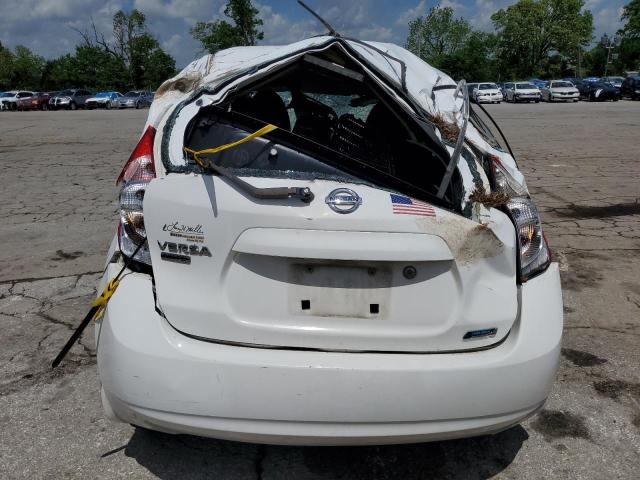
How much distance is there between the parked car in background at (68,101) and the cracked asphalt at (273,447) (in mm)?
45026

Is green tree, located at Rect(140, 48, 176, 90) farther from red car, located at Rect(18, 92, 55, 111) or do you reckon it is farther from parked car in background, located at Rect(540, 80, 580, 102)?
parked car in background, located at Rect(540, 80, 580, 102)

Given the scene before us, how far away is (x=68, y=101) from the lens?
4684cm

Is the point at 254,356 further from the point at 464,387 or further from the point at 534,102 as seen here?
Answer: the point at 534,102

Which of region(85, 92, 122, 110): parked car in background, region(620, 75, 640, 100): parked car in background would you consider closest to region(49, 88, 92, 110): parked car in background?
region(85, 92, 122, 110): parked car in background

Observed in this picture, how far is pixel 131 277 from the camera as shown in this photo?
2047 millimetres

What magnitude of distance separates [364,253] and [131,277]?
0.85m

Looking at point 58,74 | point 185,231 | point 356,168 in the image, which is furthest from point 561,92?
point 58,74

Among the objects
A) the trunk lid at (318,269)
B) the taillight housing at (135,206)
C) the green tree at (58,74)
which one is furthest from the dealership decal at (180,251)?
the green tree at (58,74)

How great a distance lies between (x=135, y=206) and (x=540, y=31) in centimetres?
8911

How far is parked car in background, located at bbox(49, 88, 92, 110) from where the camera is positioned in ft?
154

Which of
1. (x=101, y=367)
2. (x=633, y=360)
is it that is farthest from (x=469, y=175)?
(x=633, y=360)

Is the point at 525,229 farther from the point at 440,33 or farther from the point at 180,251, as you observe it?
the point at 440,33

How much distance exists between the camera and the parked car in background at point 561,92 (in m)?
38.7

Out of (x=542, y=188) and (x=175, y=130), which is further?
(x=542, y=188)
